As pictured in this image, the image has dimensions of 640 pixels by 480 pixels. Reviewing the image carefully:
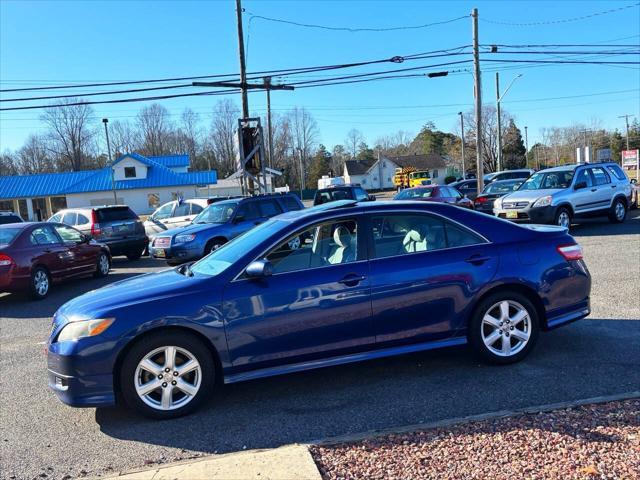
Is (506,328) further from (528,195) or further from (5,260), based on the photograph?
(528,195)

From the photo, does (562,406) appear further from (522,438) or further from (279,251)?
(279,251)

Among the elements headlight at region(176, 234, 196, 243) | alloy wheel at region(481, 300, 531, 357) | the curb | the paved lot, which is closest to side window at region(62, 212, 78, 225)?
headlight at region(176, 234, 196, 243)

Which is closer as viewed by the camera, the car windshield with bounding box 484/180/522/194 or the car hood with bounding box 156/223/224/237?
the car hood with bounding box 156/223/224/237

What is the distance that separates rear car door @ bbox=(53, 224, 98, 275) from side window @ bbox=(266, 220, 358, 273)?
7.93 m

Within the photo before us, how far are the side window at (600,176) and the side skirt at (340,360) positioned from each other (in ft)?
41.1

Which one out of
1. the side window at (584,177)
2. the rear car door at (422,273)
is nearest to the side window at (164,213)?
the side window at (584,177)

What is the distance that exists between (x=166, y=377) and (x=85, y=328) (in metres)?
0.72

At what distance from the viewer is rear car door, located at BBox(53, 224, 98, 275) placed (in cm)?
1088

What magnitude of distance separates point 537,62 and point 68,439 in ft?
85.4

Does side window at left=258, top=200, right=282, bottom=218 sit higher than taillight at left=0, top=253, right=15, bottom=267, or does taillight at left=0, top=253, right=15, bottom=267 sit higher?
side window at left=258, top=200, right=282, bottom=218

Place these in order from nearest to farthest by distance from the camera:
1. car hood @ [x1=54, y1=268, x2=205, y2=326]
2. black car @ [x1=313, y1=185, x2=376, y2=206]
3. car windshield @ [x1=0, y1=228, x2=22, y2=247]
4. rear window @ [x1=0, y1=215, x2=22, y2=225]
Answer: car hood @ [x1=54, y1=268, x2=205, y2=326]
car windshield @ [x1=0, y1=228, x2=22, y2=247]
rear window @ [x1=0, y1=215, x2=22, y2=225]
black car @ [x1=313, y1=185, x2=376, y2=206]

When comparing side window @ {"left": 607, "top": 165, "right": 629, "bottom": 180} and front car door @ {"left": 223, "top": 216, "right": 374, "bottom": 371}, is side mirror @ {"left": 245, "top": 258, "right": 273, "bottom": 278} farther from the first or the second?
side window @ {"left": 607, "top": 165, "right": 629, "bottom": 180}

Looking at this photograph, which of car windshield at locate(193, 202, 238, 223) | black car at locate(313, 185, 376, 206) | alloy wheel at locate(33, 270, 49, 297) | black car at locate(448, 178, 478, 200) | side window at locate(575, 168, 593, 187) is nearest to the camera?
alloy wheel at locate(33, 270, 49, 297)

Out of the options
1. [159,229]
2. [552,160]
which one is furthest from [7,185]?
[552,160]
